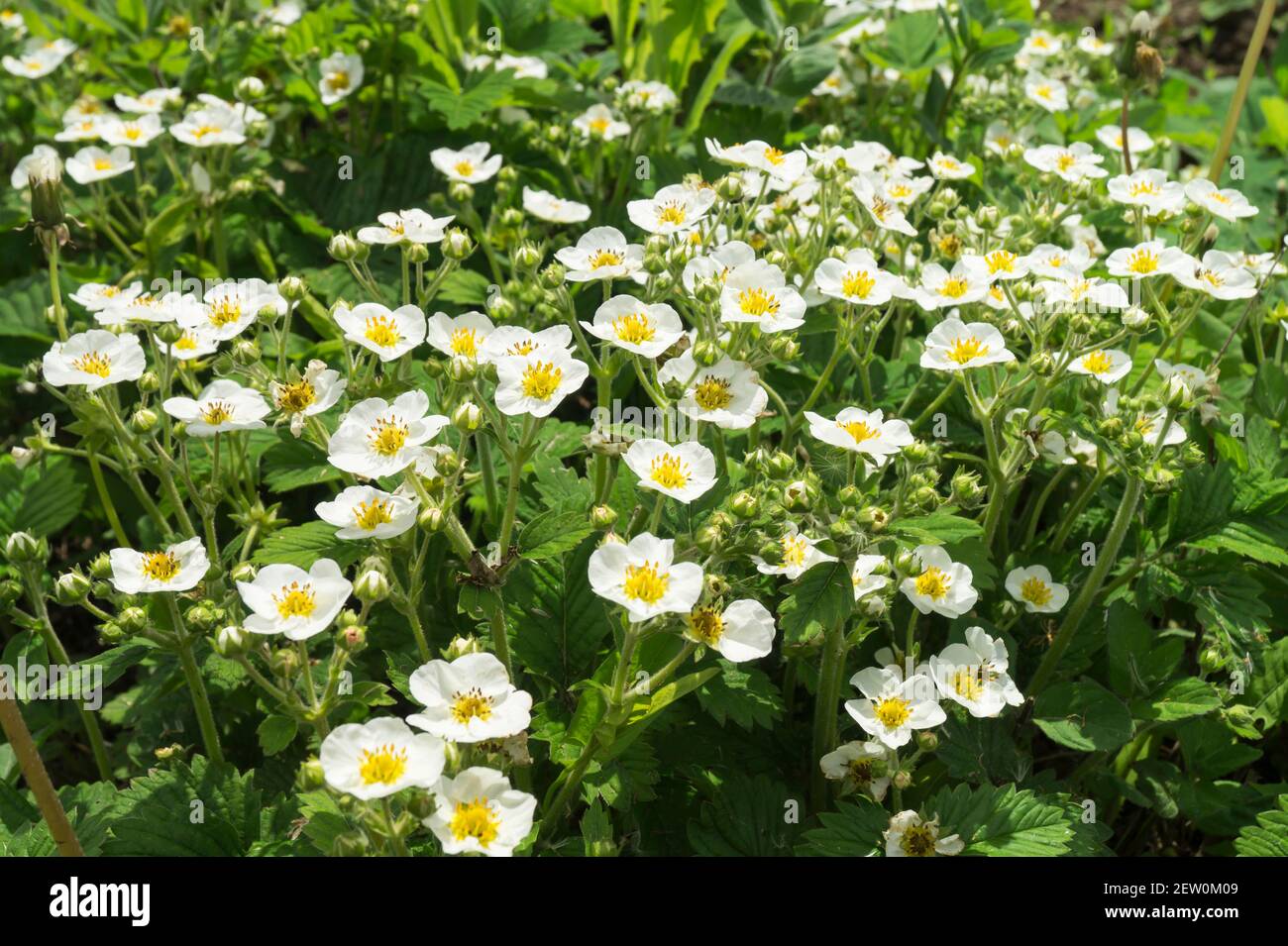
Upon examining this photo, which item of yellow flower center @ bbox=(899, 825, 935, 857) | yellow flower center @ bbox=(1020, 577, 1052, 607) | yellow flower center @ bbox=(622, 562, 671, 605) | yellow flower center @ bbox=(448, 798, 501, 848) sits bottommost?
yellow flower center @ bbox=(899, 825, 935, 857)

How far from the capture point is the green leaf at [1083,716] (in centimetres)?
258

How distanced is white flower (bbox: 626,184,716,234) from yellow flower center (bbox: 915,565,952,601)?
38.0 inches

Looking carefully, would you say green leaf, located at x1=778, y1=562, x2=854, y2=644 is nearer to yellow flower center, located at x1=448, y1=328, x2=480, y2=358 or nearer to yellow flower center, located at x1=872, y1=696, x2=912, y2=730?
yellow flower center, located at x1=872, y1=696, x2=912, y2=730

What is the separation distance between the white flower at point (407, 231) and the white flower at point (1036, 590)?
1.60m

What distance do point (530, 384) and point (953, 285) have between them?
1.14m

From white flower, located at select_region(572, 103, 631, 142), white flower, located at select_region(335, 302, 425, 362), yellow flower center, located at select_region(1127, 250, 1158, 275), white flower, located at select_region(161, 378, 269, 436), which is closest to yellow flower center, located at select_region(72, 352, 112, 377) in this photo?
white flower, located at select_region(161, 378, 269, 436)

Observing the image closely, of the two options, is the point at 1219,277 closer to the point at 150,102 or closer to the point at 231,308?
the point at 231,308

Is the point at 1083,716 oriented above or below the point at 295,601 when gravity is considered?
below

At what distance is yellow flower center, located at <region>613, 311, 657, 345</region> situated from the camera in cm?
250

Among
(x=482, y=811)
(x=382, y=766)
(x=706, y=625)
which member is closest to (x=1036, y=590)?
(x=706, y=625)

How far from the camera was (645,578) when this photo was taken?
212 centimetres

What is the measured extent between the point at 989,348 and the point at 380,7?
2685mm

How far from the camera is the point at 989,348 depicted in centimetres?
269

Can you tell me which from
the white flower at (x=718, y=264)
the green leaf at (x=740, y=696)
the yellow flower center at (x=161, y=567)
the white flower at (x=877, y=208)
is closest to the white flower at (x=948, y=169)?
the white flower at (x=877, y=208)
